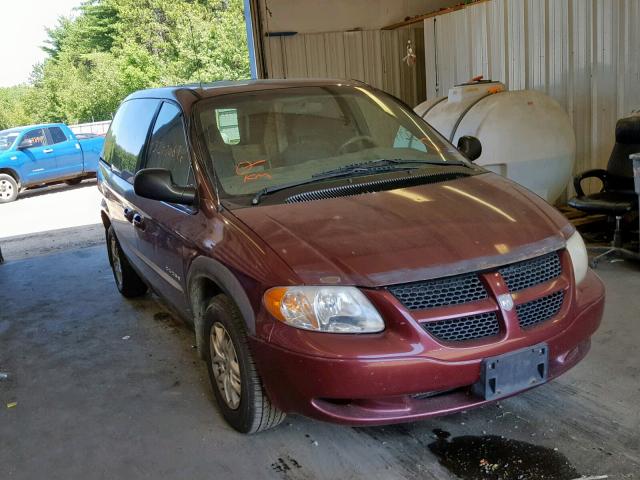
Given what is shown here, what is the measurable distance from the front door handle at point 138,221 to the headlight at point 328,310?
1778mm

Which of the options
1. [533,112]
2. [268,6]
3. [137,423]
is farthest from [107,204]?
[268,6]

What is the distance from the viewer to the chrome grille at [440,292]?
93.7 inches

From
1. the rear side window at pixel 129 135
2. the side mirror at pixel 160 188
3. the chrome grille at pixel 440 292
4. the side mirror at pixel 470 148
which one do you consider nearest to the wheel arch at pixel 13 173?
the rear side window at pixel 129 135

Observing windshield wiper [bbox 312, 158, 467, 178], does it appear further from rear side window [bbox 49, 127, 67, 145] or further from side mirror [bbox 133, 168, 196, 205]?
rear side window [bbox 49, 127, 67, 145]

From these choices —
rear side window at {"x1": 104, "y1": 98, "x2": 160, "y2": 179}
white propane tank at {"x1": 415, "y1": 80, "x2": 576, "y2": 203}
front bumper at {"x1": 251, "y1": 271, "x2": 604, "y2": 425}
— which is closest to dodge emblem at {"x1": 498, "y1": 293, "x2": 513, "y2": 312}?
front bumper at {"x1": 251, "y1": 271, "x2": 604, "y2": 425}

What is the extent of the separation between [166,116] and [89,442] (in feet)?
6.03

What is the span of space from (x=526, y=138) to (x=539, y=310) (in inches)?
153

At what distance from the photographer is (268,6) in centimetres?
965

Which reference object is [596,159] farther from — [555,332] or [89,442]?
[89,442]

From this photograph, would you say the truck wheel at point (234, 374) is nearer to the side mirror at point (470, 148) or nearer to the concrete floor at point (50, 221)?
the side mirror at point (470, 148)

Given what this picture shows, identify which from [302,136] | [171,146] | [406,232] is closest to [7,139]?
[171,146]

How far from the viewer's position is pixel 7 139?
14453 mm

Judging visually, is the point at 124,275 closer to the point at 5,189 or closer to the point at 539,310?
the point at 539,310

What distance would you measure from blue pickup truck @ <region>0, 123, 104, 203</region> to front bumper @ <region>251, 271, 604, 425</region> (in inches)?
504
